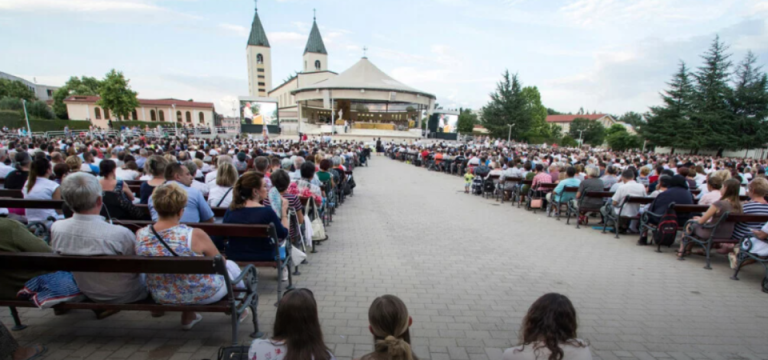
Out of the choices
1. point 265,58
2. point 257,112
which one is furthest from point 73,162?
point 265,58

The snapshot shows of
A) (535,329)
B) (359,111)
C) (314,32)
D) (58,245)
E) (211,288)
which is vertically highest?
(314,32)

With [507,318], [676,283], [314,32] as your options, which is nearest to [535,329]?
[507,318]

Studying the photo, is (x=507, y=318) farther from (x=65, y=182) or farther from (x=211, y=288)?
(x=65, y=182)

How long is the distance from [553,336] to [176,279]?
8.85ft

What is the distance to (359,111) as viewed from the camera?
63406mm

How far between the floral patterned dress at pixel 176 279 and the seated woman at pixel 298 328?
1288 millimetres

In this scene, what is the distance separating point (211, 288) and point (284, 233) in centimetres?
102

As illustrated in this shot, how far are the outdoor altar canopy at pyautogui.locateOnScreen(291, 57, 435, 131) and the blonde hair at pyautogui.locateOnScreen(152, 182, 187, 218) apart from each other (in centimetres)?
4274

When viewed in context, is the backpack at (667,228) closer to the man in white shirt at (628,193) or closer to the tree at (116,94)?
the man in white shirt at (628,193)

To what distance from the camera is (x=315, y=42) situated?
8481cm

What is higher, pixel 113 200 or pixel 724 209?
pixel 113 200

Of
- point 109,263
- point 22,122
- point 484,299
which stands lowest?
point 484,299

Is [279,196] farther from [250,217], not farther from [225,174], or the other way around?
[225,174]

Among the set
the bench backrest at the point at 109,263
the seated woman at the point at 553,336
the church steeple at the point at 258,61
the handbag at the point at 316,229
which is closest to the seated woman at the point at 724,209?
the seated woman at the point at 553,336
